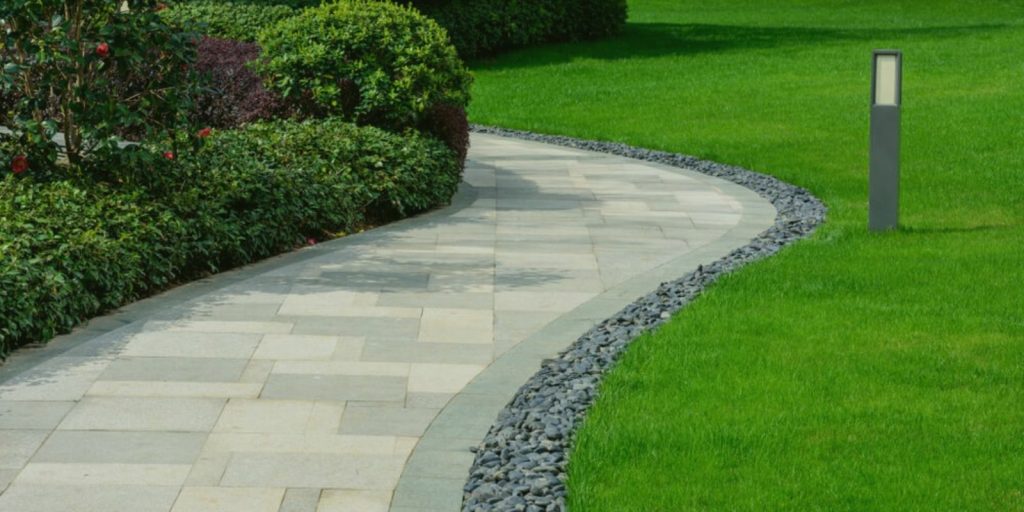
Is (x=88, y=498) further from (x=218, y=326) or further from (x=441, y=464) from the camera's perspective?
(x=218, y=326)

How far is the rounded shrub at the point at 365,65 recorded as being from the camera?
1347cm

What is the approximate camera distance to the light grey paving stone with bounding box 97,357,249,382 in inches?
288

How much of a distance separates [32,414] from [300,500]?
1675 mm

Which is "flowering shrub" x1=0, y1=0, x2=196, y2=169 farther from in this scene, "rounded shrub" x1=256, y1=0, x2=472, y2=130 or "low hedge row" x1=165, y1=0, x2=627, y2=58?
"low hedge row" x1=165, y1=0, x2=627, y2=58

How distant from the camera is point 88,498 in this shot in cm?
562

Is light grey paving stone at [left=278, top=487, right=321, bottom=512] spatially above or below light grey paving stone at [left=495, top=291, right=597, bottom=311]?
above

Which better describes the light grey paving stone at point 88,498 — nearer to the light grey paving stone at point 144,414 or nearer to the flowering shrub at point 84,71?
the light grey paving stone at point 144,414

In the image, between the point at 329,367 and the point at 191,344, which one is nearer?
the point at 329,367

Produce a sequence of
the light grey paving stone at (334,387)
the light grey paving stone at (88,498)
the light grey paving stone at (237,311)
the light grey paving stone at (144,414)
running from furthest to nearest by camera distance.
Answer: the light grey paving stone at (237,311) < the light grey paving stone at (334,387) < the light grey paving stone at (144,414) < the light grey paving stone at (88,498)

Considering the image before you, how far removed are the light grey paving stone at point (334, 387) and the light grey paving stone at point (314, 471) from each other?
0.89 meters

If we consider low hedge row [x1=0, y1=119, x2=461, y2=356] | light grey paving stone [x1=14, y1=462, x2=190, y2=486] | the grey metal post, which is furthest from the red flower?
the grey metal post

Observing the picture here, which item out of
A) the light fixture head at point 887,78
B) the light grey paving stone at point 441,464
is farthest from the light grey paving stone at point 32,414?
the light fixture head at point 887,78

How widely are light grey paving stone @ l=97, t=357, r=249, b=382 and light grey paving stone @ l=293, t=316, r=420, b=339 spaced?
74 cm

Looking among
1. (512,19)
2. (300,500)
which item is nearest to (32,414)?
(300,500)
